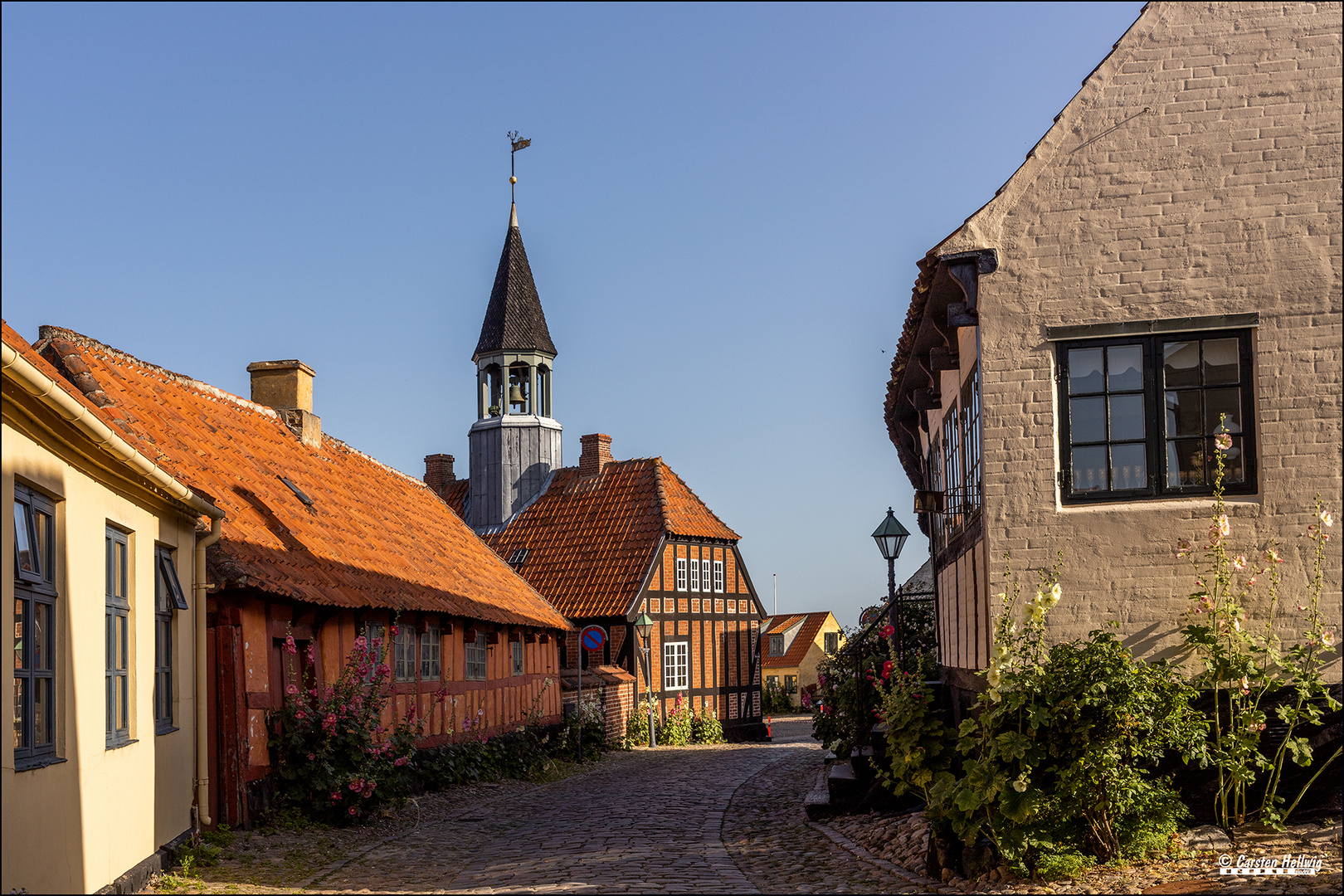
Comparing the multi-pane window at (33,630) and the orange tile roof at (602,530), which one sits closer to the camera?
the multi-pane window at (33,630)

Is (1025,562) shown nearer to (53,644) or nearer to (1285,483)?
(1285,483)

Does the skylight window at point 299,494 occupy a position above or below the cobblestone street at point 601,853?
above

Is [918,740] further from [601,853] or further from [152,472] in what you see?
[152,472]

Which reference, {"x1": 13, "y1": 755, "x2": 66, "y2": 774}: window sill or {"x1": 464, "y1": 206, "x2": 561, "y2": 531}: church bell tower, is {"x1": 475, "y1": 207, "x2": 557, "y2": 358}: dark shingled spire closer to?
{"x1": 464, "y1": 206, "x2": 561, "y2": 531}: church bell tower

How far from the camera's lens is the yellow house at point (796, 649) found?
202 feet

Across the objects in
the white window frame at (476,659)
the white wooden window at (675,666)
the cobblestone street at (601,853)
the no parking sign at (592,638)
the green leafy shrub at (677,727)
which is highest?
the white window frame at (476,659)

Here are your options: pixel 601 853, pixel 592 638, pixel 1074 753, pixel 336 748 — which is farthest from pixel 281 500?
pixel 592 638

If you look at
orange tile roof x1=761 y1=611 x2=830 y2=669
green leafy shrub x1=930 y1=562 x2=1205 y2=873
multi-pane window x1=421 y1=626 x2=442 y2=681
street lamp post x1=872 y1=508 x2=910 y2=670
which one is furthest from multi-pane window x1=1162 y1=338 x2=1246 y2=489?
orange tile roof x1=761 y1=611 x2=830 y2=669

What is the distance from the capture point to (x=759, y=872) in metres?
9.71

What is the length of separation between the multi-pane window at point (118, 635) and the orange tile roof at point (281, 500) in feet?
3.24

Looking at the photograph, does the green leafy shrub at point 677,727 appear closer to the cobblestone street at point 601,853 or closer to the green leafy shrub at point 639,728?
the green leafy shrub at point 639,728

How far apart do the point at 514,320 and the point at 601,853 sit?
26318mm

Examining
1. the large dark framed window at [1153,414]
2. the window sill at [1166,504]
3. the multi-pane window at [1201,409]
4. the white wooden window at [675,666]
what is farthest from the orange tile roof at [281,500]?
the white wooden window at [675,666]

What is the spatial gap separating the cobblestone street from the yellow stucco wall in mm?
780
